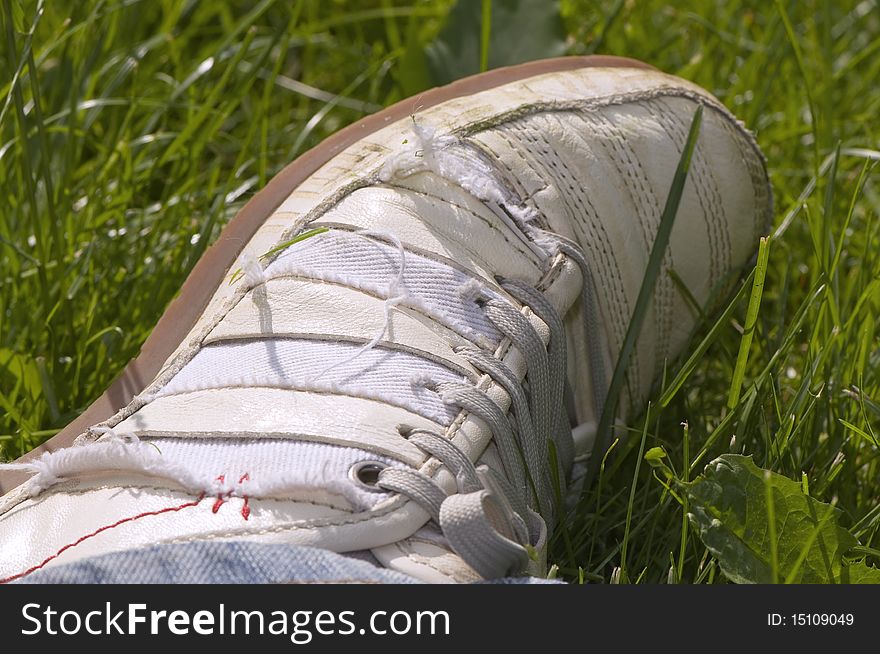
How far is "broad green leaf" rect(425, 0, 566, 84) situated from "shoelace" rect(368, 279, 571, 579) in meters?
0.55

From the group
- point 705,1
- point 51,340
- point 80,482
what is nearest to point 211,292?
point 51,340

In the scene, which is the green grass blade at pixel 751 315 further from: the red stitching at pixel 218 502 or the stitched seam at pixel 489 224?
the red stitching at pixel 218 502

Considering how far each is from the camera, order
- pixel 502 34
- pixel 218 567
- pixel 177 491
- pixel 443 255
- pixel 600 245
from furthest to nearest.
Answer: pixel 502 34, pixel 600 245, pixel 443 255, pixel 177 491, pixel 218 567

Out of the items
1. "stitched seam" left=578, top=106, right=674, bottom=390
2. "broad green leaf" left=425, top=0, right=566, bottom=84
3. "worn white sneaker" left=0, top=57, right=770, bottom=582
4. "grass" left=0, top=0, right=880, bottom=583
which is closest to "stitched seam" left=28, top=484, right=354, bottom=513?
"worn white sneaker" left=0, top=57, right=770, bottom=582

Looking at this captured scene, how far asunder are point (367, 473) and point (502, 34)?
2.89ft

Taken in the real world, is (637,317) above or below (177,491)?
above

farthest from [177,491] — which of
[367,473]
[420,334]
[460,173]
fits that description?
[460,173]

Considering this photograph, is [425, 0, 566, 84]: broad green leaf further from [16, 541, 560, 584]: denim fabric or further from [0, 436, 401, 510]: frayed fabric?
[16, 541, 560, 584]: denim fabric

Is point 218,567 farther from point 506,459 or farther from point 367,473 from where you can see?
point 506,459

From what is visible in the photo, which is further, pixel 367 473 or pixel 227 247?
pixel 227 247

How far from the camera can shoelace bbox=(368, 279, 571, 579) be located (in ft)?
3.06

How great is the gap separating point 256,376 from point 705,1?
125 centimetres

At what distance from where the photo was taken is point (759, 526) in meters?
1.00

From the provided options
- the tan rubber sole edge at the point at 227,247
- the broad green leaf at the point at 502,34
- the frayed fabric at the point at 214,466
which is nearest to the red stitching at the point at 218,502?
the frayed fabric at the point at 214,466
